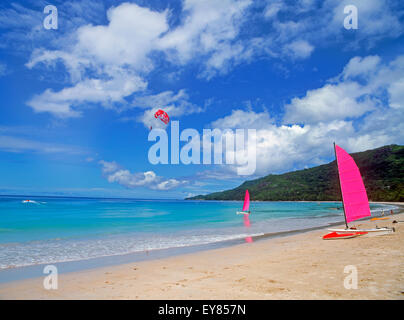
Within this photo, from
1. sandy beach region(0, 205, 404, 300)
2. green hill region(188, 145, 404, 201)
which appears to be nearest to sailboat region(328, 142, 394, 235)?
sandy beach region(0, 205, 404, 300)

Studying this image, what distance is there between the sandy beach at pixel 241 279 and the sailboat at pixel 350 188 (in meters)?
6.11

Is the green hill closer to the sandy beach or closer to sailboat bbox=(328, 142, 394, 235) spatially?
sailboat bbox=(328, 142, 394, 235)

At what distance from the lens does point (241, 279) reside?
891 centimetres

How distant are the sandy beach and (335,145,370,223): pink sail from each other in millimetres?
6194

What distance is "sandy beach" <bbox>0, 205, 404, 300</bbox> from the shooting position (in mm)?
7285

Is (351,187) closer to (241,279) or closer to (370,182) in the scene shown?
(241,279)

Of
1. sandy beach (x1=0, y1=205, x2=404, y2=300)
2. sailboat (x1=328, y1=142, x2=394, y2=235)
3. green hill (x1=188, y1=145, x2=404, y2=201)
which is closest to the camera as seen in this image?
sandy beach (x1=0, y1=205, x2=404, y2=300)

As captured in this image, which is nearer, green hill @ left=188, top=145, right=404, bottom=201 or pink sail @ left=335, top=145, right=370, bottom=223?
pink sail @ left=335, top=145, right=370, bottom=223
